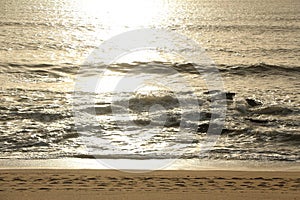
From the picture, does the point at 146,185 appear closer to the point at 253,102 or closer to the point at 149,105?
the point at 149,105

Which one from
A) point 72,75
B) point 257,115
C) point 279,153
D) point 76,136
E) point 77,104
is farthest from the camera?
point 72,75

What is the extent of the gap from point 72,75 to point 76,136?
9.04 meters

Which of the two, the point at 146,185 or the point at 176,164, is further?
the point at 176,164

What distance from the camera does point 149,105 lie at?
1384cm

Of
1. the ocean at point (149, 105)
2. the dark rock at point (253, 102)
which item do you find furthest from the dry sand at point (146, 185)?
the dark rock at point (253, 102)

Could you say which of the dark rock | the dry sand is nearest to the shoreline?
the dry sand

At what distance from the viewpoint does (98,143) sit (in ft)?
34.1

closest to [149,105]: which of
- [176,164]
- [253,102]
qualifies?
[253,102]

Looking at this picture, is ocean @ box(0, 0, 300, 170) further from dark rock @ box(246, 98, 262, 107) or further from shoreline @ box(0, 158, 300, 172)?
shoreline @ box(0, 158, 300, 172)

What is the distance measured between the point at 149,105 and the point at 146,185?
651 cm

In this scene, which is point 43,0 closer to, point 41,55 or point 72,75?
point 41,55

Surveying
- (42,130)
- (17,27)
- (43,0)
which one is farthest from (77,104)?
(43,0)

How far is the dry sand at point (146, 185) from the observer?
6.89 meters

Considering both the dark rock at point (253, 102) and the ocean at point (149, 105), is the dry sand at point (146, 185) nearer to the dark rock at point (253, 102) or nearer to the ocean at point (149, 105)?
the ocean at point (149, 105)
